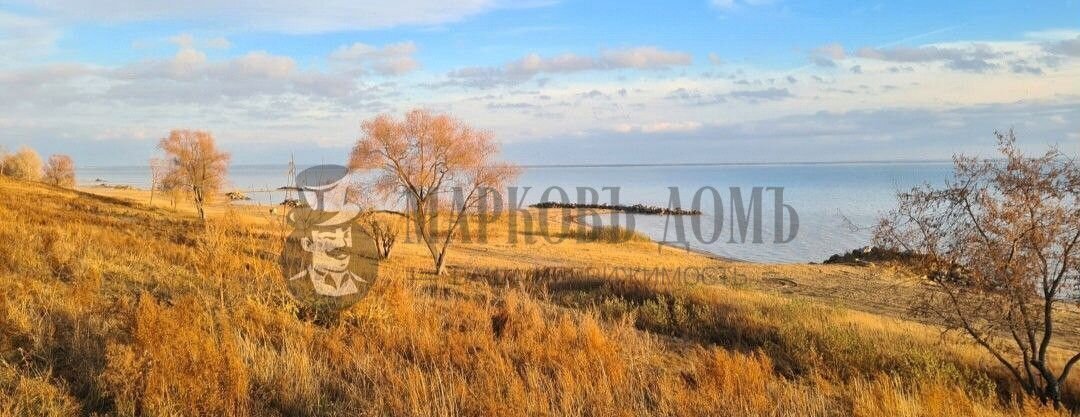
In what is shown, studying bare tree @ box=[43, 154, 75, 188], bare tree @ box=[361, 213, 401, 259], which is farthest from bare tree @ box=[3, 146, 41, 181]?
bare tree @ box=[361, 213, 401, 259]

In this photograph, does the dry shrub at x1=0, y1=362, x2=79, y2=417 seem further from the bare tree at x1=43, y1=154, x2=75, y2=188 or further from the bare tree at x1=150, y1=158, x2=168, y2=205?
the bare tree at x1=43, y1=154, x2=75, y2=188

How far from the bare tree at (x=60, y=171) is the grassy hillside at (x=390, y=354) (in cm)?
6761

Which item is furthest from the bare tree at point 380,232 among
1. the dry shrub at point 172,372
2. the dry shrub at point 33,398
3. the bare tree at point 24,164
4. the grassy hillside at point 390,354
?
the bare tree at point 24,164

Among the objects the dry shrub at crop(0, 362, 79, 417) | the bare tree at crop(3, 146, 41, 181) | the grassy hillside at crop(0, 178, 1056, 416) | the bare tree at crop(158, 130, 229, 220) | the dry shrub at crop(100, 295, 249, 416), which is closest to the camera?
the dry shrub at crop(0, 362, 79, 417)

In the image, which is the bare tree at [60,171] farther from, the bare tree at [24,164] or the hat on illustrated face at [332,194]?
the hat on illustrated face at [332,194]

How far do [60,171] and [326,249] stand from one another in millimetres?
70782

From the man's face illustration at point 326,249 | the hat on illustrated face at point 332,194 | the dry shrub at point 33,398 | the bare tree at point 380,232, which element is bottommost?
the bare tree at point 380,232

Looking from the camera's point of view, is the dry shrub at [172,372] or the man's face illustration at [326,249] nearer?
the dry shrub at [172,372]

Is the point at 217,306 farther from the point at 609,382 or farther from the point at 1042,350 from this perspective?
the point at 1042,350

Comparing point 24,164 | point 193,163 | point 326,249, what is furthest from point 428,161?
point 24,164

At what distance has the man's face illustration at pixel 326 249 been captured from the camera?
9.29 meters

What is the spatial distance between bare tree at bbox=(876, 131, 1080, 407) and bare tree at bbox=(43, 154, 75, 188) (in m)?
76.7

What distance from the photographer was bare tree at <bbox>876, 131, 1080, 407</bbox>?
25.3 feet

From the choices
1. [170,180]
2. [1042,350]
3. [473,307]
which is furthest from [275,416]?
[170,180]
